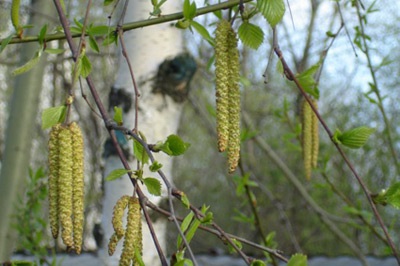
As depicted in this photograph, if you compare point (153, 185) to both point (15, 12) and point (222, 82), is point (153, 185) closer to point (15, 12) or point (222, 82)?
point (222, 82)

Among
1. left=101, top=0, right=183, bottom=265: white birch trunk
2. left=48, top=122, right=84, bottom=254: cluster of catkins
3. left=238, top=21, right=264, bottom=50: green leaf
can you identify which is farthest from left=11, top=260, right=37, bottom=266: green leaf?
left=101, top=0, right=183, bottom=265: white birch trunk

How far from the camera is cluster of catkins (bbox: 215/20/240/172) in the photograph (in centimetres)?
72

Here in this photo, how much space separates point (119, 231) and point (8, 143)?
3.89 ft

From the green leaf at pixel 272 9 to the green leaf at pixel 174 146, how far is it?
0.17 metres

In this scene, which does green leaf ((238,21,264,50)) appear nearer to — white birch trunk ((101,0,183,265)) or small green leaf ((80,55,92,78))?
small green leaf ((80,55,92,78))

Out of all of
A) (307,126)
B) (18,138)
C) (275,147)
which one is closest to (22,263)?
(307,126)

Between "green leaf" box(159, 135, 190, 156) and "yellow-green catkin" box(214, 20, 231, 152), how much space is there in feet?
0.18

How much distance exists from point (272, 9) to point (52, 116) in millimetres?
280

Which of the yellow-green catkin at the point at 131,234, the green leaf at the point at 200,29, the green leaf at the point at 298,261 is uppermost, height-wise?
the green leaf at the point at 200,29

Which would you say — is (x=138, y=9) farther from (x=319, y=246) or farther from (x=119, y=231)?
(x=319, y=246)

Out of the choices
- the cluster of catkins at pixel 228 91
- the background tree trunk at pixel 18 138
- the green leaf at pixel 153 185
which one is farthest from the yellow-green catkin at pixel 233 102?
the background tree trunk at pixel 18 138

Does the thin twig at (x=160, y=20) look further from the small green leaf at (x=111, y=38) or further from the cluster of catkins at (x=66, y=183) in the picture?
the cluster of catkins at (x=66, y=183)

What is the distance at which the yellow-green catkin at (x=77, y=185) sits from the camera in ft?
2.34

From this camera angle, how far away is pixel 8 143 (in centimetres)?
180
